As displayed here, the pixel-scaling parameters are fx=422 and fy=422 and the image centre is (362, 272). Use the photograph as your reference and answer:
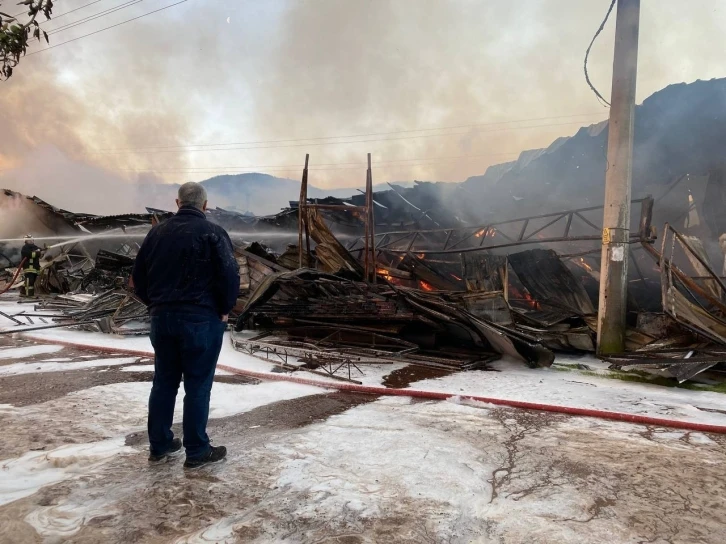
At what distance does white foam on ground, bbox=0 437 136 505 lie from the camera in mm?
2237

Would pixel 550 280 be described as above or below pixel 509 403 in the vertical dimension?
above

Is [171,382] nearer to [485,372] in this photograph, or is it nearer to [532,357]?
[485,372]

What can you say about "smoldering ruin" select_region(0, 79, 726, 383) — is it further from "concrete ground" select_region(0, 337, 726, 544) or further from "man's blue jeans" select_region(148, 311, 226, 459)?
"man's blue jeans" select_region(148, 311, 226, 459)

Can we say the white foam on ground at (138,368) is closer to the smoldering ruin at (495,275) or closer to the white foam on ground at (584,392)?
the smoldering ruin at (495,275)

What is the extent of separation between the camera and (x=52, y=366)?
17.5ft

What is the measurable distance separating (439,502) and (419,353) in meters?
4.42

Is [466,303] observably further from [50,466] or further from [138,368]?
[50,466]

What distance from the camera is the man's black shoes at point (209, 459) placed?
8.33 feet

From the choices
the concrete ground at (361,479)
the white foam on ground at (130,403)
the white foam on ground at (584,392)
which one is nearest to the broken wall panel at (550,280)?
the white foam on ground at (584,392)

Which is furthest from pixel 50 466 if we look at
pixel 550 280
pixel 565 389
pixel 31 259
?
pixel 31 259

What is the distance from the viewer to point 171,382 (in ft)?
8.86

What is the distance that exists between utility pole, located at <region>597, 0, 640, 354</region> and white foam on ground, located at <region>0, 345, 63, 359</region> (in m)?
8.33

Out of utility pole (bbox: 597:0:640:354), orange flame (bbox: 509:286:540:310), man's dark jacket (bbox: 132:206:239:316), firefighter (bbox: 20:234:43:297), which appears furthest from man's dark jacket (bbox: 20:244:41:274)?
utility pole (bbox: 597:0:640:354)

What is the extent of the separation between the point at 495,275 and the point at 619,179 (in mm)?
2817
